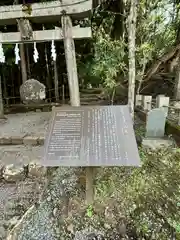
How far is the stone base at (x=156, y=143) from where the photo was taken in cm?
456

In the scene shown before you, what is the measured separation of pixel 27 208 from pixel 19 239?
2.32 feet

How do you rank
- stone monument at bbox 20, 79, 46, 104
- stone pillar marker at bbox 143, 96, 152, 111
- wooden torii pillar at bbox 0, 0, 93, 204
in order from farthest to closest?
stone monument at bbox 20, 79, 46, 104
stone pillar marker at bbox 143, 96, 152, 111
wooden torii pillar at bbox 0, 0, 93, 204

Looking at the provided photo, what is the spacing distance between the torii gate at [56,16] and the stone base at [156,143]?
2.15 meters

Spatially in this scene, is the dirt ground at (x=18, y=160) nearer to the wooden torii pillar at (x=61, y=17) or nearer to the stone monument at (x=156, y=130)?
A: the wooden torii pillar at (x=61, y=17)

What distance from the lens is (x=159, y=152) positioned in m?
4.45

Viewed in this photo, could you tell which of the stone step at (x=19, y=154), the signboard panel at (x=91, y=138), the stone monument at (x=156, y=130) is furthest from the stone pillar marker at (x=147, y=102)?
the signboard panel at (x=91, y=138)

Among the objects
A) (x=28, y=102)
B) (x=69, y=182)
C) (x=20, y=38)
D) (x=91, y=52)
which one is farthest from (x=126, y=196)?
(x=91, y=52)

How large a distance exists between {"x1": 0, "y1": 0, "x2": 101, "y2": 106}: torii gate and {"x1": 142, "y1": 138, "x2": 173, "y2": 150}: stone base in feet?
7.06

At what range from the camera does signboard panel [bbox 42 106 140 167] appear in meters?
2.55

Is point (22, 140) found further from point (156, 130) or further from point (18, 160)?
point (156, 130)

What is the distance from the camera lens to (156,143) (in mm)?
4613

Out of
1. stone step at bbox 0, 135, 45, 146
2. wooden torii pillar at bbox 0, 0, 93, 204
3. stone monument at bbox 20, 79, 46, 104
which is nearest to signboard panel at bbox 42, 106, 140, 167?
stone step at bbox 0, 135, 45, 146

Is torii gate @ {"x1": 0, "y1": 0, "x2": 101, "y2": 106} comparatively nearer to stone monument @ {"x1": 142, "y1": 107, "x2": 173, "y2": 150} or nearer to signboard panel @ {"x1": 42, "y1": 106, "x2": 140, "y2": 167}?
stone monument @ {"x1": 142, "y1": 107, "x2": 173, "y2": 150}

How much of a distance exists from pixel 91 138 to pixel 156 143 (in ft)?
7.29
